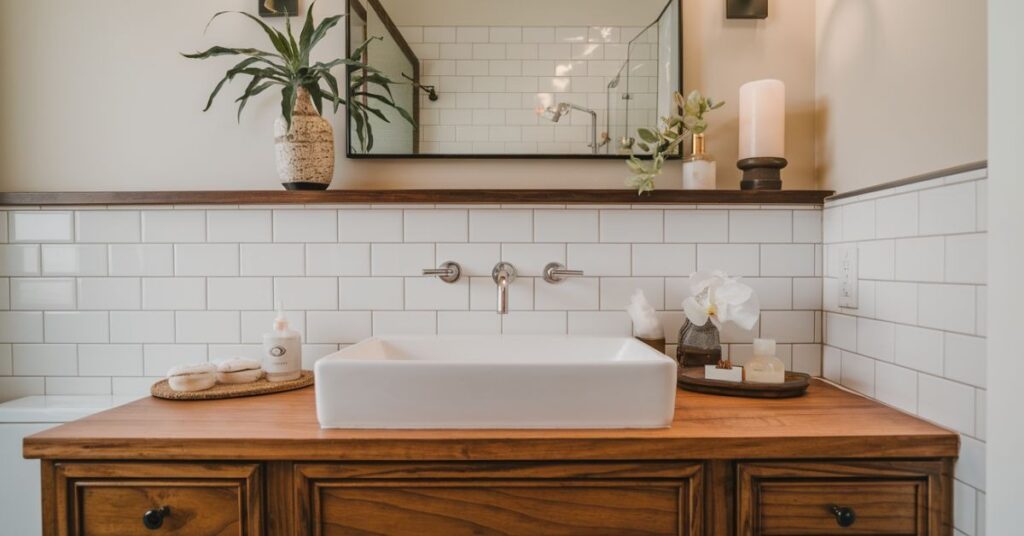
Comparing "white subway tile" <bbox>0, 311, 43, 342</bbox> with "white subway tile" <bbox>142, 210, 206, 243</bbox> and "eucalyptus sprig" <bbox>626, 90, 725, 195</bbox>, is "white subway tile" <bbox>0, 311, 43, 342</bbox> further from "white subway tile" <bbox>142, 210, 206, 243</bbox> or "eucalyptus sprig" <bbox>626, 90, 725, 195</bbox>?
"eucalyptus sprig" <bbox>626, 90, 725, 195</bbox>

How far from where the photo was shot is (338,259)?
4.45 feet

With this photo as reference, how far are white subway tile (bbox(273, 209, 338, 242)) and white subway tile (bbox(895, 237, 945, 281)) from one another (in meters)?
1.30

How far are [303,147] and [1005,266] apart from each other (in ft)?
4.36

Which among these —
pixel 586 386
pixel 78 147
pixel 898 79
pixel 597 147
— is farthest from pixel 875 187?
pixel 78 147

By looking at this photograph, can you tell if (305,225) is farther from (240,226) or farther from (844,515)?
(844,515)

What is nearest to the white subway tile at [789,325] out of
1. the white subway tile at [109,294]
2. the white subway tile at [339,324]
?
the white subway tile at [339,324]

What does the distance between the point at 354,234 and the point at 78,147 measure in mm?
790

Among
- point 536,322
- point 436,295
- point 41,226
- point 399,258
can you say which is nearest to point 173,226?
point 41,226

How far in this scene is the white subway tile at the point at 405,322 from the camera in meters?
1.36

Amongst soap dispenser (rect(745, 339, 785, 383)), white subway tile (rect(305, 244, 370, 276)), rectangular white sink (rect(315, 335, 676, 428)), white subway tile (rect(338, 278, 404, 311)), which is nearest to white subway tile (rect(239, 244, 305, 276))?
white subway tile (rect(305, 244, 370, 276))

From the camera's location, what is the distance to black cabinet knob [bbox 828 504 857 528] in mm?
857

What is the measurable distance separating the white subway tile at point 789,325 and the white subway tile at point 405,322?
35.1 inches

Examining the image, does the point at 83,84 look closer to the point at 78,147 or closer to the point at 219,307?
the point at 78,147

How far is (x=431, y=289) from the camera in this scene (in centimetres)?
136
